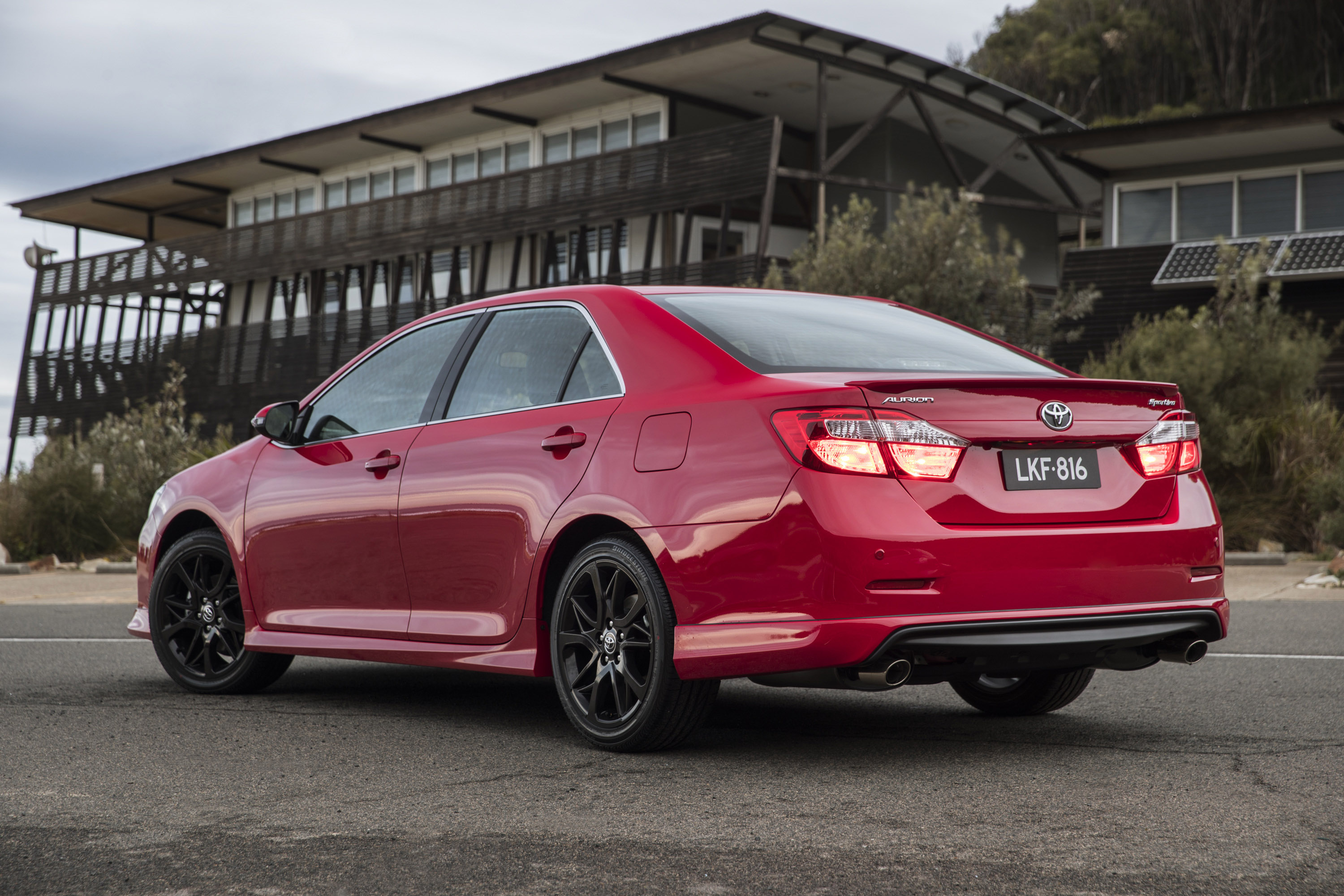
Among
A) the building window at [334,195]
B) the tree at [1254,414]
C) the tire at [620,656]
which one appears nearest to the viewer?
the tire at [620,656]

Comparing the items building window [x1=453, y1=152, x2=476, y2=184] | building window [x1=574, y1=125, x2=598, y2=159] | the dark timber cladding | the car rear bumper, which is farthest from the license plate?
building window [x1=453, y1=152, x2=476, y2=184]

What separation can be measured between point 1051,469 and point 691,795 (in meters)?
1.44

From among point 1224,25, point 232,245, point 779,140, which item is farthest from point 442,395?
point 1224,25

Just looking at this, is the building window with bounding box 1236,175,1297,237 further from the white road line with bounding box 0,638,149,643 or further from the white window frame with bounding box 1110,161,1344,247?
the white road line with bounding box 0,638,149,643

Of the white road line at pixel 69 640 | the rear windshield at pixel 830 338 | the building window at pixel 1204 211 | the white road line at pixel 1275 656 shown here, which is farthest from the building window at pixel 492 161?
the rear windshield at pixel 830 338

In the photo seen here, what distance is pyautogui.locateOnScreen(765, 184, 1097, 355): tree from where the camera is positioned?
800 inches

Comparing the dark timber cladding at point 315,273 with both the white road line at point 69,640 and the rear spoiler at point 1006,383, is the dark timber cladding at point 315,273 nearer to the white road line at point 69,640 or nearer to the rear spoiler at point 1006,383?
the white road line at point 69,640

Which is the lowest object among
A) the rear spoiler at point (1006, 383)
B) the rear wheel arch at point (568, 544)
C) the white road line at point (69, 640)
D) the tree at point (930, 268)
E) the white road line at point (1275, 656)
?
the white road line at point (69, 640)

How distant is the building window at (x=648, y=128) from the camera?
28875 millimetres

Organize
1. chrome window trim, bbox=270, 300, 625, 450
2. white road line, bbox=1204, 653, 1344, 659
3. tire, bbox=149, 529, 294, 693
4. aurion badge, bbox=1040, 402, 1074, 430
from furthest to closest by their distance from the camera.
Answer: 1. white road line, bbox=1204, 653, 1344, 659
2. tire, bbox=149, 529, 294, 693
3. chrome window trim, bbox=270, 300, 625, 450
4. aurion badge, bbox=1040, 402, 1074, 430

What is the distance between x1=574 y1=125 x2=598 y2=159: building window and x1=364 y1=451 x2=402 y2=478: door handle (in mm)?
25093

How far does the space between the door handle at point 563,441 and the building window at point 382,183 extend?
31415 millimetres

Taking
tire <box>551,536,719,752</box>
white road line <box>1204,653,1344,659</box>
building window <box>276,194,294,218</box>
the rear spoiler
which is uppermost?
building window <box>276,194,294,218</box>

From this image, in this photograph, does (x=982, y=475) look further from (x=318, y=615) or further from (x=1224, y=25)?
(x=1224, y=25)
